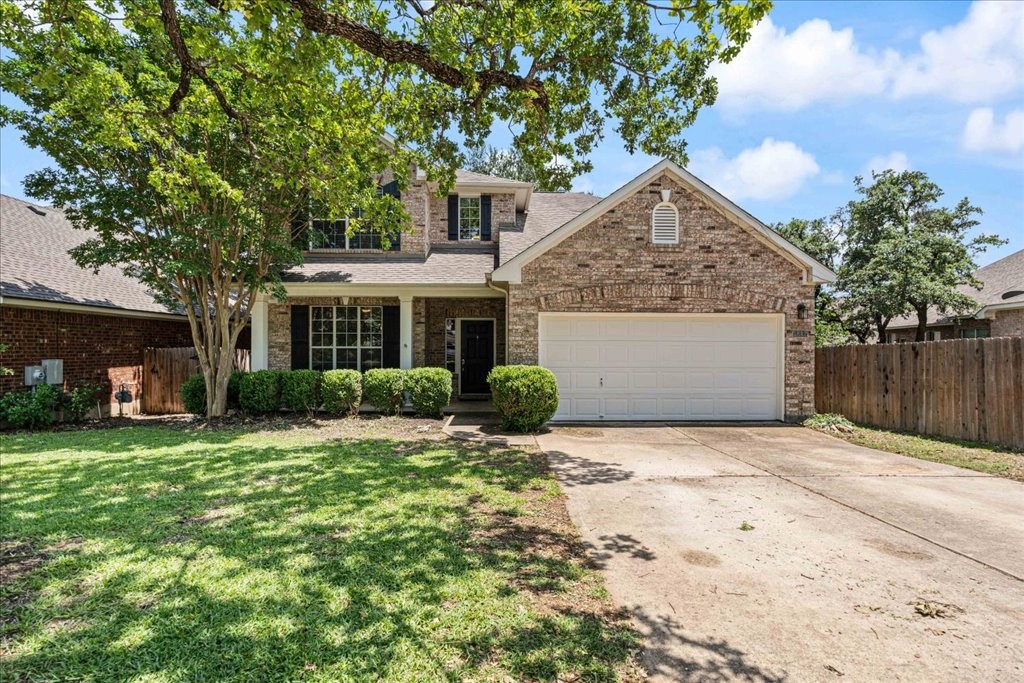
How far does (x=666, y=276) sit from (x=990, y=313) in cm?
1208

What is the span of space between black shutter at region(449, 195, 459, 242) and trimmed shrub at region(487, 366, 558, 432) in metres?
6.36

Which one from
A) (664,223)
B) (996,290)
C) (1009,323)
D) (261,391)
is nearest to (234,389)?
(261,391)

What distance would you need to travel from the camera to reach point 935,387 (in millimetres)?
9328

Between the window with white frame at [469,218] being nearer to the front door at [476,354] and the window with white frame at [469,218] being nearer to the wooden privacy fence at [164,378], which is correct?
the front door at [476,354]

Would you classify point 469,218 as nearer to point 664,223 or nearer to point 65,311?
point 664,223

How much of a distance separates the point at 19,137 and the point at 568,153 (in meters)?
10.5

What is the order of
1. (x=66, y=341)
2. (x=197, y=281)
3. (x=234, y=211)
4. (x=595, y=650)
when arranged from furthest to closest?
(x=66, y=341)
(x=197, y=281)
(x=234, y=211)
(x=595, y=650)

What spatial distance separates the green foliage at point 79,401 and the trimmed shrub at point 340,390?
520cm

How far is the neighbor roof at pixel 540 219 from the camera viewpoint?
44.0 ft

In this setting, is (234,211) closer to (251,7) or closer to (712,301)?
(251,7)

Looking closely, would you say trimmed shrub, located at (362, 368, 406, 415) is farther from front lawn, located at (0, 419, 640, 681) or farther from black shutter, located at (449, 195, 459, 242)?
black shutter, located at (449, 195, 459, 242)

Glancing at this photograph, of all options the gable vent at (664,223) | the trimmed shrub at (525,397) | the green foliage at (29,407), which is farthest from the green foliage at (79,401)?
the gable vent at (664,223)

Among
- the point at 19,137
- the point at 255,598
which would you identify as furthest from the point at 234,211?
the point at 255,598

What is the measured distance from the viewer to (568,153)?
9.32 meters
